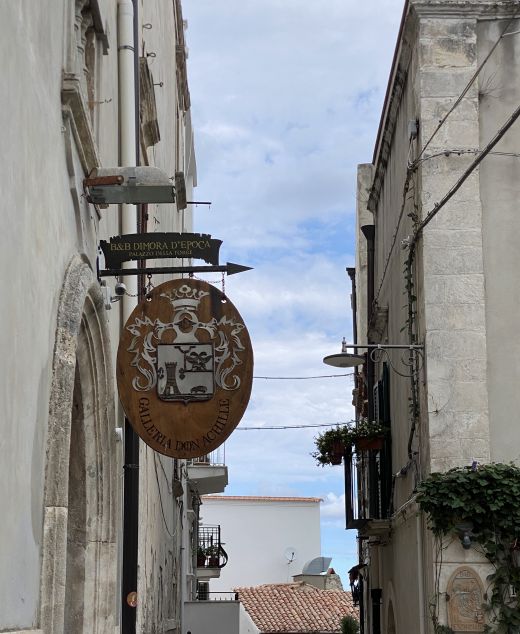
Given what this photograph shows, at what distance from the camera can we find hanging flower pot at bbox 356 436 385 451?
16766mm

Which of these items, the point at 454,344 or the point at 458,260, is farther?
the point at 458,260

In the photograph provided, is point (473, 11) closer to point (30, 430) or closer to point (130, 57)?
point (130, 57)

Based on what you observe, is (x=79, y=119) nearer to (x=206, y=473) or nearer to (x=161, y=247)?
(x=161, y=247)

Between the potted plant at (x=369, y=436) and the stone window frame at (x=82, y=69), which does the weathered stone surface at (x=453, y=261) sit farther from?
the stone window frame at (x=82, y=69)

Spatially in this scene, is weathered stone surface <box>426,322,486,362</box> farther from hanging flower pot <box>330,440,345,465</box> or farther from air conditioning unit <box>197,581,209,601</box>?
air conditioning unit <box>197,581,209,601</box>

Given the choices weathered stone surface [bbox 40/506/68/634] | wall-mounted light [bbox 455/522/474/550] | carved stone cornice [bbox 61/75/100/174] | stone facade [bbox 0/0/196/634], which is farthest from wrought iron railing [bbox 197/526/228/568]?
weathered stone surface [bbox 40/506/68/634]

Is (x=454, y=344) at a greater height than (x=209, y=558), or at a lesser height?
greater

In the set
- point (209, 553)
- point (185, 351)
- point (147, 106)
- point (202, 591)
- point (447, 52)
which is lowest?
point (202, 591)

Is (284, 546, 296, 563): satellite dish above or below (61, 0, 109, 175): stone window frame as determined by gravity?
below

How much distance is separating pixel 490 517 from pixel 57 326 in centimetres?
682

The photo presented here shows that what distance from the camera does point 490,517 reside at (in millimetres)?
12555

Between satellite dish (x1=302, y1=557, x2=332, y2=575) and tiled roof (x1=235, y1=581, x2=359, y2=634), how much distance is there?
5.84m

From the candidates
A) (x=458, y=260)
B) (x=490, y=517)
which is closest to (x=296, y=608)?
(x=458, y=260)

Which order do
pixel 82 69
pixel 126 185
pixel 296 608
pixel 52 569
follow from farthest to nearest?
1. pixel 296 608
2. pixel 82 69
3. pixel 126 185
4. pixel 52 569
